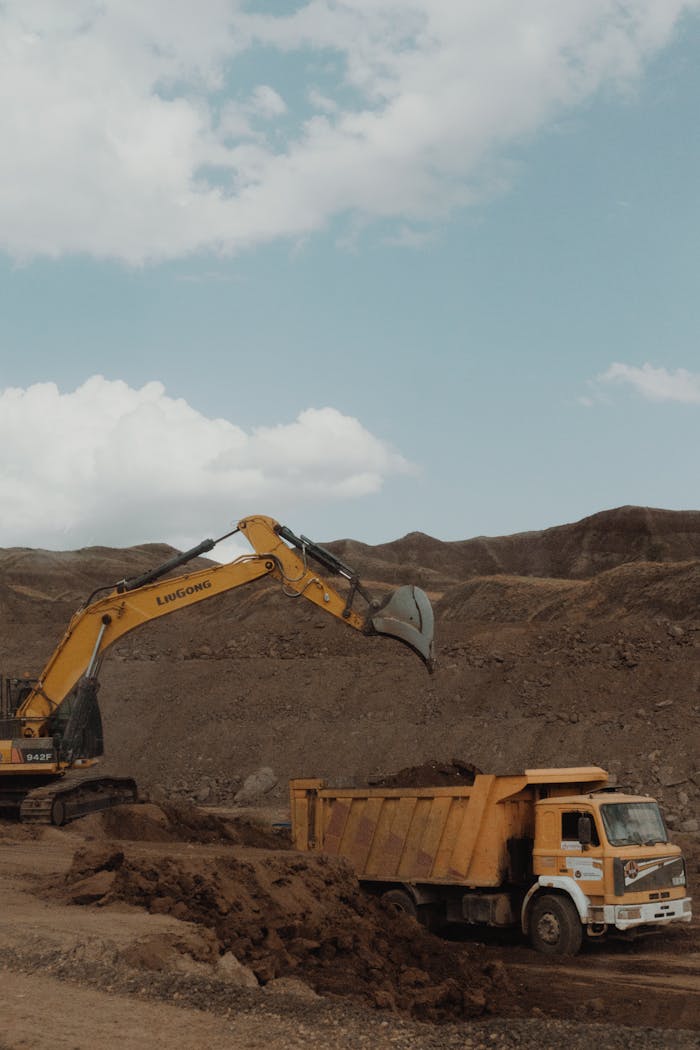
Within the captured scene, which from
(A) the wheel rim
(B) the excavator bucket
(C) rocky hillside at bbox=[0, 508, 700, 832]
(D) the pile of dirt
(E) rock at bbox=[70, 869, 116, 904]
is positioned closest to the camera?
(D) the pile of dirt

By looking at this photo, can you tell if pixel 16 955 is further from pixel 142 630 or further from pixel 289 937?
pixel 142 630

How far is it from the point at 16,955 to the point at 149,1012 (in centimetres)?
187

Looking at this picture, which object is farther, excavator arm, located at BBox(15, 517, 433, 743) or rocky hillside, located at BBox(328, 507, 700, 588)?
rocky hillside, located at BBox(328, 507, 700, 588)

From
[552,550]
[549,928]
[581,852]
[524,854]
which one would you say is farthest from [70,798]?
[552,550]

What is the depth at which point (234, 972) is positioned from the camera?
9633 mm

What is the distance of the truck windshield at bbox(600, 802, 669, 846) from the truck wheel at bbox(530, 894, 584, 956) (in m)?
0.97

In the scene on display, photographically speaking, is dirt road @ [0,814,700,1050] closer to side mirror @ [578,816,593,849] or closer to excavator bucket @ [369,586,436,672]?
side mirror @ [578,816,593,849]

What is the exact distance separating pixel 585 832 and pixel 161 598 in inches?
378

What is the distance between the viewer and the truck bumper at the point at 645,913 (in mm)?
12251

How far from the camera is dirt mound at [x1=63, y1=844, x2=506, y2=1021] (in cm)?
1012

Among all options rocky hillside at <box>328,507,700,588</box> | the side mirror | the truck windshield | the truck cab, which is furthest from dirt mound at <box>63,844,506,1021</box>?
rocky hillside at <box>328,507,700,588</box>

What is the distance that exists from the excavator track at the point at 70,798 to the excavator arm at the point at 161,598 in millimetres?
616

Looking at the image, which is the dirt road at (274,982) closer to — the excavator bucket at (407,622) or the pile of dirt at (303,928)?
the pile of dirt at (303,928)

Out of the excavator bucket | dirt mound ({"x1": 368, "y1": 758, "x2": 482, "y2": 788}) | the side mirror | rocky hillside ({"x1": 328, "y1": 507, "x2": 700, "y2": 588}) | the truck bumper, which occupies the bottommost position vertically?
the truck bumper
